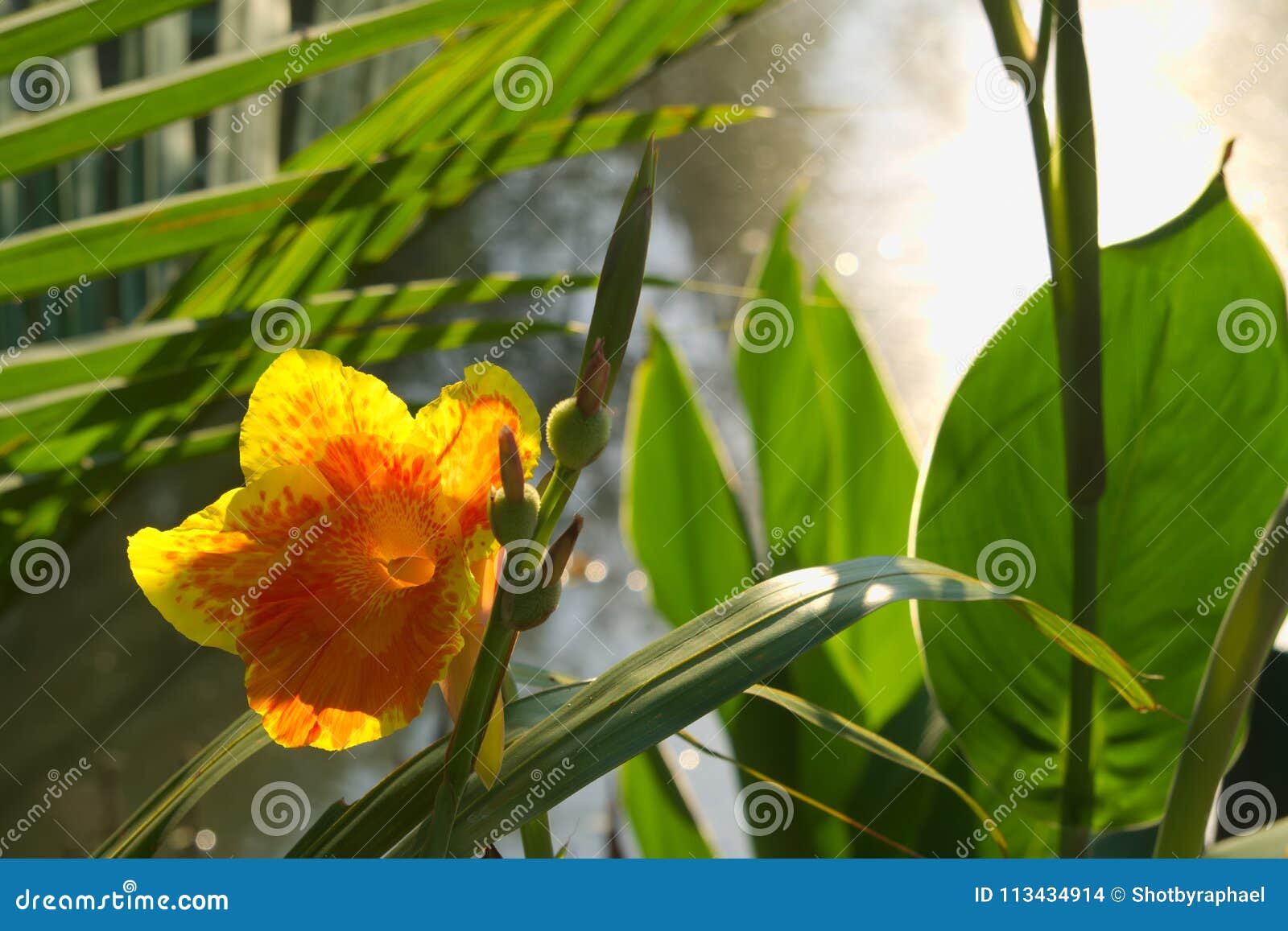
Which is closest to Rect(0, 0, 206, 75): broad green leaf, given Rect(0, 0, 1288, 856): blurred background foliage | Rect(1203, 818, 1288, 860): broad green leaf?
Rect(0, 0, 1288, 856): blurred background foliage

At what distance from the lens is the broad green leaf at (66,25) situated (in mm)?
225

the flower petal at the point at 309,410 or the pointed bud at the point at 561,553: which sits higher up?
the flower petal at the point at 309,410

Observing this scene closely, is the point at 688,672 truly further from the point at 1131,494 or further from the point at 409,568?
the point at 1131,494

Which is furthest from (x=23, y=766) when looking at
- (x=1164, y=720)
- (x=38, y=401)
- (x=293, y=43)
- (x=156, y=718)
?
(x=1164, y=720)

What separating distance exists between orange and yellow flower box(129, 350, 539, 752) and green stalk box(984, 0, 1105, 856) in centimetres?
19

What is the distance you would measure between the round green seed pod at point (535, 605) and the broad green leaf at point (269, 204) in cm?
17

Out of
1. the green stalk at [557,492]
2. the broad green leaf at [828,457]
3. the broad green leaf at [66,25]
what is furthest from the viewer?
the broad green leaf at [828,457]

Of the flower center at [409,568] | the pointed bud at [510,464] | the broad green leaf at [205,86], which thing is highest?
the broad green leaf at [205,86]

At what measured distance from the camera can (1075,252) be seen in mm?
258

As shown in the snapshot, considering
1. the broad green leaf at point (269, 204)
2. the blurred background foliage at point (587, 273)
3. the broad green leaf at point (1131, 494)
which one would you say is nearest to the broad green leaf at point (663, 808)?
the blurred background foliage at point (587, 273)

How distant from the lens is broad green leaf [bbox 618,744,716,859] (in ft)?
1.26

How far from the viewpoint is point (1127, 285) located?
0.31 metres

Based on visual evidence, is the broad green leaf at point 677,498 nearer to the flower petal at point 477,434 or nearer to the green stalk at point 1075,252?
the green stalk at point 1075,252

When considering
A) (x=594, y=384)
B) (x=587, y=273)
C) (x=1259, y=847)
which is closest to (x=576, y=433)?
(x=594, y=384)
